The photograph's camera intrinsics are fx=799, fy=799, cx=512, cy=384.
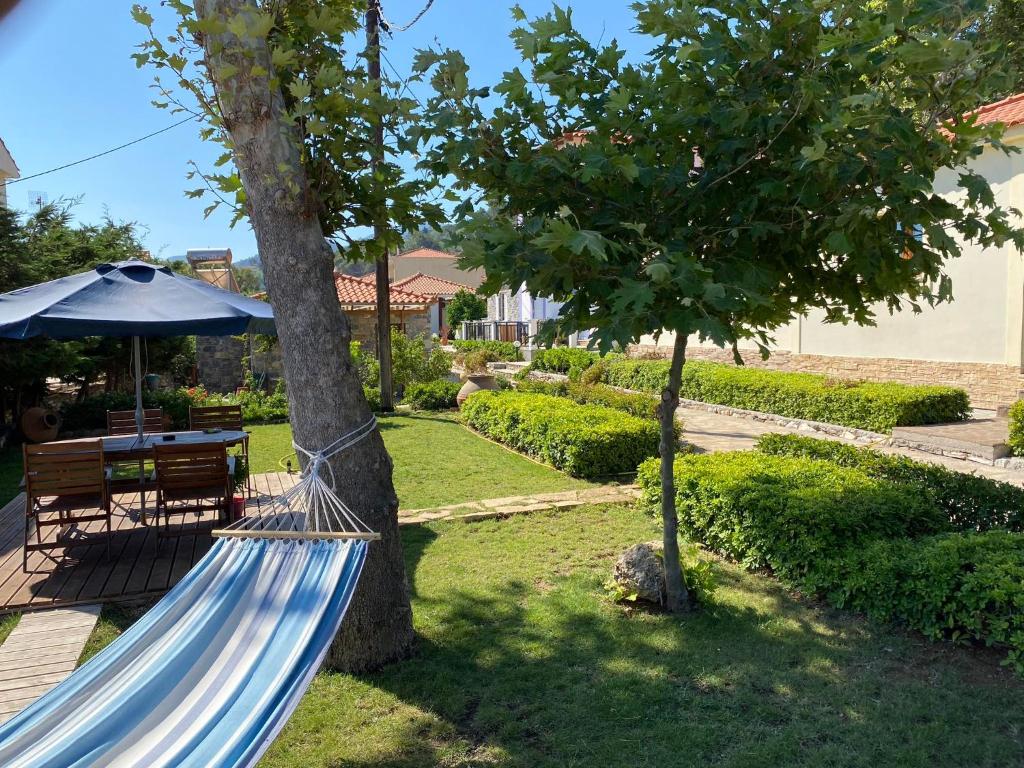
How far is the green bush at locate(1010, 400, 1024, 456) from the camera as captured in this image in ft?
30.5

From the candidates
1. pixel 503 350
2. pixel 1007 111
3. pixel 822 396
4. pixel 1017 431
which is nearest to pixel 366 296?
pixel 503 350

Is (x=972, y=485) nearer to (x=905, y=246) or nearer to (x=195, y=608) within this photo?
(x=905, y=246)

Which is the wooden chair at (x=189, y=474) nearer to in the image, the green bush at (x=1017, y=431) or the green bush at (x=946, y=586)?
the green bush at (x=946, y=586)

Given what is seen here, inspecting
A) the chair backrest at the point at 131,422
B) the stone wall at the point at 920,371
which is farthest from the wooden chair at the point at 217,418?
the stone wall at the point at 920,371

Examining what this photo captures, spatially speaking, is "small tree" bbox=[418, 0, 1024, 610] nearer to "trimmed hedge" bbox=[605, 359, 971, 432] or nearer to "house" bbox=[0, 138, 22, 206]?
"trimmed hedge" bbox=[605, 359, 971, 432]

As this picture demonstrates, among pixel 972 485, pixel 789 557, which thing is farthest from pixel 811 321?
pixel 789 557

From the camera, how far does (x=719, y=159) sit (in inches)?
164

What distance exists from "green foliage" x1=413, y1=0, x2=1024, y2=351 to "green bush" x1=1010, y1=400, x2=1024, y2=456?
6066mm

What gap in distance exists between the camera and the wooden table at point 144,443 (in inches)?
260

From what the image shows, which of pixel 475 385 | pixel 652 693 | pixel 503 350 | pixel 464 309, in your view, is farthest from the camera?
pixel 464 309

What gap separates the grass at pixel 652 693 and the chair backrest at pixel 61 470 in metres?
1.18

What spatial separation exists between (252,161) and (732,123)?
243 centimetres

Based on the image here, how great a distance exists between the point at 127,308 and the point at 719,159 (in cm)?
461

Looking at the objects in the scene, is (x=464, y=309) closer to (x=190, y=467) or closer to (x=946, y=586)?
(x=190, y=467)
